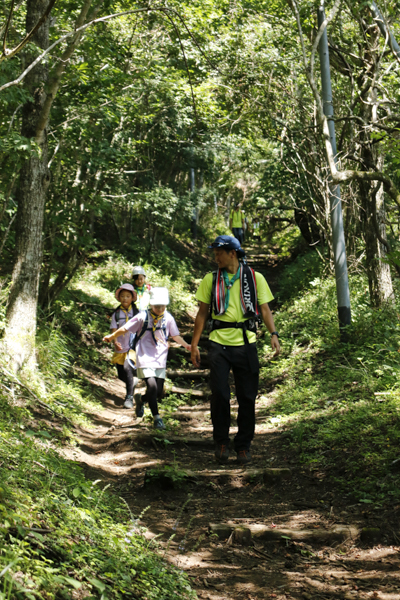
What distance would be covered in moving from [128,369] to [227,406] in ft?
10.3

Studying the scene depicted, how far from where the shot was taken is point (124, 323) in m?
8.12

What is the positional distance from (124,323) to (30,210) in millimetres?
2133

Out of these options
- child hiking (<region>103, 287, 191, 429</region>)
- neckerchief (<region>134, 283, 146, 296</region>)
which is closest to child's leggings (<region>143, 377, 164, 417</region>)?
child hiking (<region>103, 287, 191, 429</region>)

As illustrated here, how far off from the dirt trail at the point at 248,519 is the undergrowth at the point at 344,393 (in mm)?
256

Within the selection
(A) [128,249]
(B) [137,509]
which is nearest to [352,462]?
(B) [137,509]

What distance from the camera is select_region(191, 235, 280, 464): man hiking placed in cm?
540

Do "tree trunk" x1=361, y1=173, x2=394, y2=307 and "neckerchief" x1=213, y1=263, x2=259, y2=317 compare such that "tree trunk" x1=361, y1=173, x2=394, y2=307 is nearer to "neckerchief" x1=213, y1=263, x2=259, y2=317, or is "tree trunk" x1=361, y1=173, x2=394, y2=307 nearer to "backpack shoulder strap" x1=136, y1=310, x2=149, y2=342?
"backpack shoulder strap" x1=136, y1=310, x2=149, y2=342

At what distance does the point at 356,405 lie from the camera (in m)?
6.22

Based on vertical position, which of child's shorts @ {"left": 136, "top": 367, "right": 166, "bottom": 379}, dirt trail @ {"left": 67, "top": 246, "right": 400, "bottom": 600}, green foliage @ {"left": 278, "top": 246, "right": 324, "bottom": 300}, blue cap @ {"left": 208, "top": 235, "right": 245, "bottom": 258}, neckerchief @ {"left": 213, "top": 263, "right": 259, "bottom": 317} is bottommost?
dirt trail @ {"left": 67, "top": 246, "right": 400, "bottom": 600}

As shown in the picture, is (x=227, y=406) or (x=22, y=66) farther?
(x=22, y=66)

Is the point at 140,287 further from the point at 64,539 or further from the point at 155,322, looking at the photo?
the point at 64,539

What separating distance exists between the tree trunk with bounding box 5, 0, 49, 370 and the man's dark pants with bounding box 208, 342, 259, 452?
307 cm

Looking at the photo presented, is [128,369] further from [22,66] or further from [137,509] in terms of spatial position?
[22,66]

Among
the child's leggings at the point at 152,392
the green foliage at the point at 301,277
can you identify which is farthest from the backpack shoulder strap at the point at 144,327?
the green foliage at the point at 301,277
